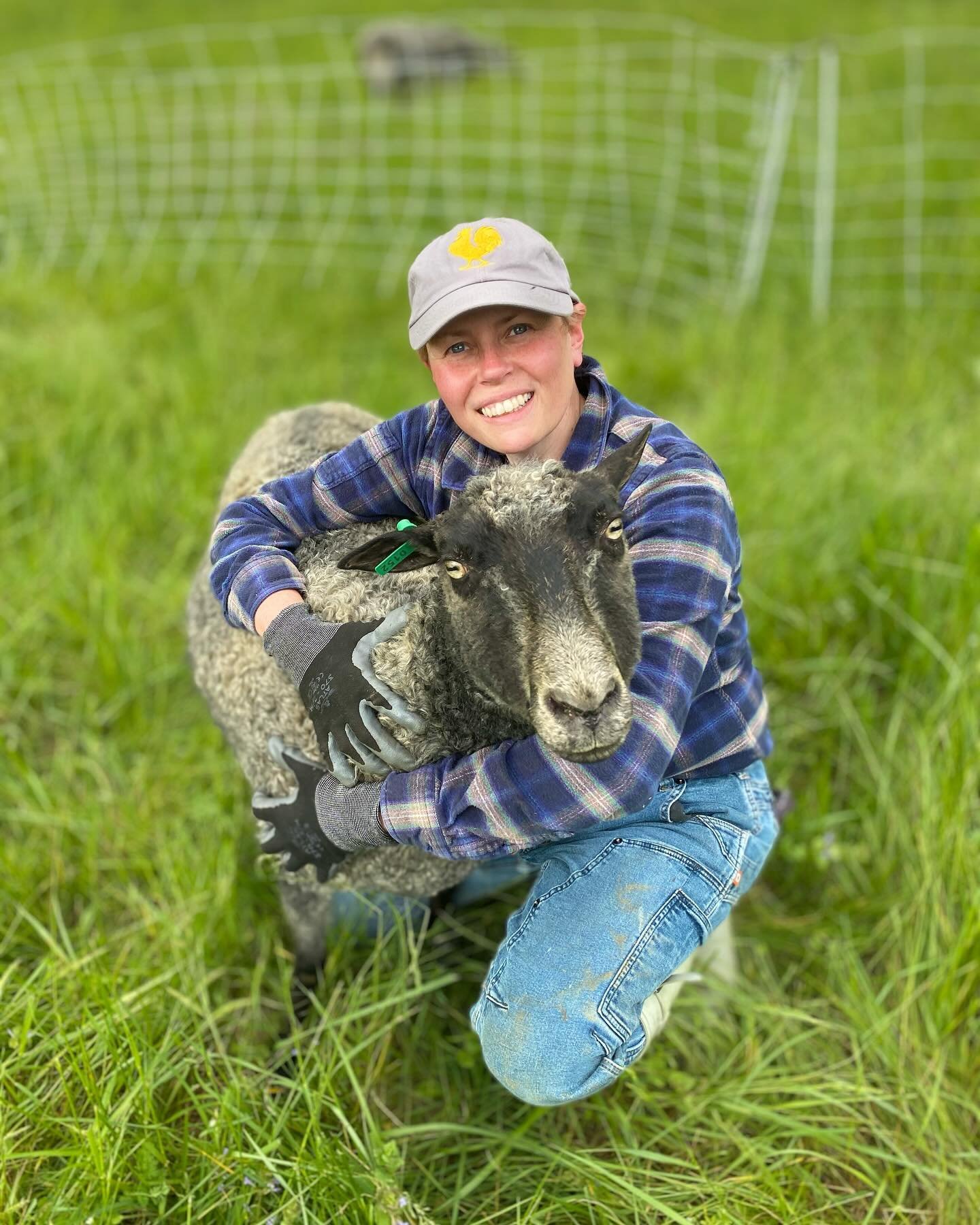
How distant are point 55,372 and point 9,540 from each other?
1462 mm

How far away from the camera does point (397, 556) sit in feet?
8.55

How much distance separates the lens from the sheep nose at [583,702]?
2059 millimetres

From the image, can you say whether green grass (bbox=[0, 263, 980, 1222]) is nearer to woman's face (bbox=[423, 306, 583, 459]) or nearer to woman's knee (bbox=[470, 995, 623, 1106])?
woman's knee (bbox=[470, 995, 623, 1106])

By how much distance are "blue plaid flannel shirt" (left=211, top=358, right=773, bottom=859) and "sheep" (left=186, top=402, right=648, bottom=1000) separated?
0.13 meters

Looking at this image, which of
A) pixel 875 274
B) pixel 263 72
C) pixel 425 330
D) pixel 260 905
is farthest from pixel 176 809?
pixel 263 72

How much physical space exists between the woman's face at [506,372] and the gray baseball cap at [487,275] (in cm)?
7

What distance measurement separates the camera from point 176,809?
12.5ft

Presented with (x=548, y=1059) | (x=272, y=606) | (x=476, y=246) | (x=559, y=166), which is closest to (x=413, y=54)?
(x=559, y=166)

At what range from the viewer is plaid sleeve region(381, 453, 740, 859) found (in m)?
2.41

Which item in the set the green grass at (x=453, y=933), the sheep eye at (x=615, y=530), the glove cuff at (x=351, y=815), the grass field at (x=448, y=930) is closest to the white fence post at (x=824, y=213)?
the grass field at (x=448, y=930)

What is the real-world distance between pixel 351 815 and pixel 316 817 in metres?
0.15

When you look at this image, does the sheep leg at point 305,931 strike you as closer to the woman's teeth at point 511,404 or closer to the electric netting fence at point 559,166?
the woman's teeth at point 511,404

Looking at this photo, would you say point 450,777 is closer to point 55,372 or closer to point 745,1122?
point 745,1122

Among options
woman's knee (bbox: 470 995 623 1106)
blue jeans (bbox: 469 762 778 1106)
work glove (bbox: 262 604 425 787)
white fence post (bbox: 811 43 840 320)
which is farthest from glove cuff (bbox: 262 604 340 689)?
white fence post (bbox: 811 43 840 320)
